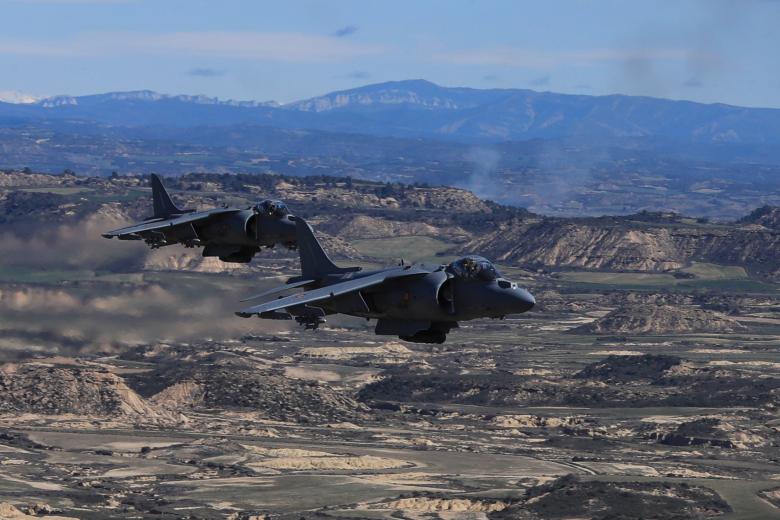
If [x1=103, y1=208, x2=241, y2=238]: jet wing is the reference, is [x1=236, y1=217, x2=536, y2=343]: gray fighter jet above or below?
below

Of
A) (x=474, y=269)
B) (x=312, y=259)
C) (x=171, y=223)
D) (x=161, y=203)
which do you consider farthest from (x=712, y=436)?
(x=474, y=269)

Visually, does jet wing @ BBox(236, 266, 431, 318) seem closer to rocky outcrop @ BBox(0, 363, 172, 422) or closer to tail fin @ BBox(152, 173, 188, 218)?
tail fin @ BBox(152, 173, 188, 218)

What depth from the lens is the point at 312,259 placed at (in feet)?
260

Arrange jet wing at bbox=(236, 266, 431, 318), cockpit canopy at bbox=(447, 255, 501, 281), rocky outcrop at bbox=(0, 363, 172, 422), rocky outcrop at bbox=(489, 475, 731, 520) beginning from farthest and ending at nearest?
rocky outcrop at bbox=(0, 363, 172, 422) → rocky outcrop at bbox=(489, 475, 731, 520) → cockpit canopy at bbox=(447, 255, 501, 281) → jet wing at bbox=(236, 266, 431, 318)

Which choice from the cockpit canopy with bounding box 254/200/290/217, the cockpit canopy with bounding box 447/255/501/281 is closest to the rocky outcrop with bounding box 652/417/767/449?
the cockpit canopy with bounding box 254/200/290/217

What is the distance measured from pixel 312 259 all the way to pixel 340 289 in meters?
7.44

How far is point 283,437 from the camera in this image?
179000mm

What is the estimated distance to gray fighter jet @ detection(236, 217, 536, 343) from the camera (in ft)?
229

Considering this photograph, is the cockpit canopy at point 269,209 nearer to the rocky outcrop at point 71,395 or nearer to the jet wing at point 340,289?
the jet wing at point 340,289

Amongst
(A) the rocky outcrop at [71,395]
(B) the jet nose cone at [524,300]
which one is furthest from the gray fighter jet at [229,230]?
(A) the rocky outcrop at [71,395]

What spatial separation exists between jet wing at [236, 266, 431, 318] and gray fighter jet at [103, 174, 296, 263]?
8122 millimetres

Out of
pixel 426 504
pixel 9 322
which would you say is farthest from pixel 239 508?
pixel 9 322

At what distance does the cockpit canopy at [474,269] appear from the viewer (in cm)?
7088

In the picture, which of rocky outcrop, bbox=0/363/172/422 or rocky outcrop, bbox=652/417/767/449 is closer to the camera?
rocky outcrop, bbox=652/417/767/449
